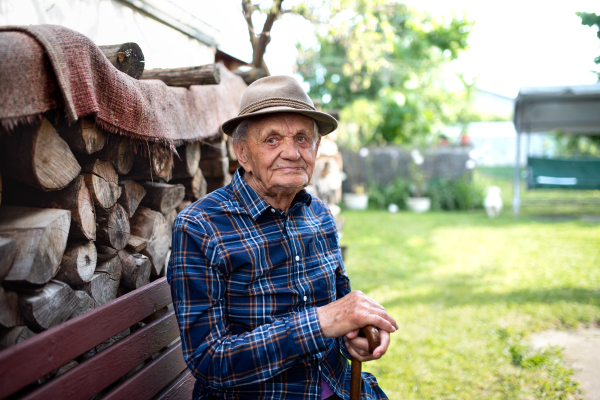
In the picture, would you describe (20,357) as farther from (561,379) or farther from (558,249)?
(558,249)

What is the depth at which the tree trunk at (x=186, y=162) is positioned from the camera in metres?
2.04

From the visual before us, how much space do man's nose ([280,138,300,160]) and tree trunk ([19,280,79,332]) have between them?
82 cm

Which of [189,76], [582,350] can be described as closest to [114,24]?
[189,76]

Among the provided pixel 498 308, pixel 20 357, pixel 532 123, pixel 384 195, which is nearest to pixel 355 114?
pixel 384 195

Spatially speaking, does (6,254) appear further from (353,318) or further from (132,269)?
(353,318)

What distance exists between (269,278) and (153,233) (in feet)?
2.08

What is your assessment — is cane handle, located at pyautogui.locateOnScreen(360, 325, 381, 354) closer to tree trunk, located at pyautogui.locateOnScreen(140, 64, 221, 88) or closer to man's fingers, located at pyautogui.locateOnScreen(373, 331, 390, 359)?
man's fingers, located at pyautogui.locateOnScreen(373, 331, 390, 359)

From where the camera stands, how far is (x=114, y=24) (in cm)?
245

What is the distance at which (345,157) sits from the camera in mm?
11367

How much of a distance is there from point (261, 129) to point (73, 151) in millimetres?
630

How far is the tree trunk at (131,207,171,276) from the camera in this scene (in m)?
1.77

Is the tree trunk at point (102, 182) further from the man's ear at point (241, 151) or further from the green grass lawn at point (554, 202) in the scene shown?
the green grass lawn at point (554, 202)

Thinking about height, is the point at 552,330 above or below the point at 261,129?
below

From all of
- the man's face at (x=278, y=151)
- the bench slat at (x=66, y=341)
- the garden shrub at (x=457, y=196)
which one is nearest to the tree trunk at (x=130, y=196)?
the bench slat at (x=66, y=341)
